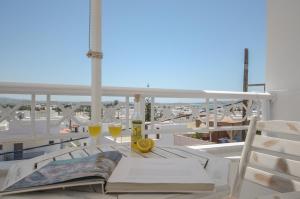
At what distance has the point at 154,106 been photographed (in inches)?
105

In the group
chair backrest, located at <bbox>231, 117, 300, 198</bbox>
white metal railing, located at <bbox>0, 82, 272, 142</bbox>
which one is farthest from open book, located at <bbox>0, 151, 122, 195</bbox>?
white metal railing, located at <bbox>0, 82, 272, 142</bbox>

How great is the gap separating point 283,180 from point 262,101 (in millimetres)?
2166

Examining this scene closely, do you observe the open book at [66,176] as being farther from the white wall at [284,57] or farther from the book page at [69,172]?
the white wall at [284,57]

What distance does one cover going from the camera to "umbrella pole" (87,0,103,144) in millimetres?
1968

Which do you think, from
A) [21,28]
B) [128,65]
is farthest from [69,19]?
[128,65]

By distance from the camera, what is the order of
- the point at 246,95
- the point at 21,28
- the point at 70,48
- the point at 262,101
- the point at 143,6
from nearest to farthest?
the point at 246,95
the point at 262,101
the point at 143,6
the point at 21,28
the point at 70,48

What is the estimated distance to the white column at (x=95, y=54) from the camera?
6.46ft

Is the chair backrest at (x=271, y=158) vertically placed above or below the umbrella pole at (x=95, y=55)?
below

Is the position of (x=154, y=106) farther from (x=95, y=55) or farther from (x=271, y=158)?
(x=271, y=158)

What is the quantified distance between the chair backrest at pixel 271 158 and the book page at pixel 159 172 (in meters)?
0.48

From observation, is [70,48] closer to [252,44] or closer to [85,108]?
[252,44]

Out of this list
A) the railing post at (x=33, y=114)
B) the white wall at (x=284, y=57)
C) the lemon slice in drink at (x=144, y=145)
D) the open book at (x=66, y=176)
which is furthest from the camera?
the white wall at (x=284, y=57)

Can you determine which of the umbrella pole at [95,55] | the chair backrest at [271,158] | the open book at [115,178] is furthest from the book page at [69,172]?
the umbrella pole at [95,55]

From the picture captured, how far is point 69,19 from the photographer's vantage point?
377 inches
